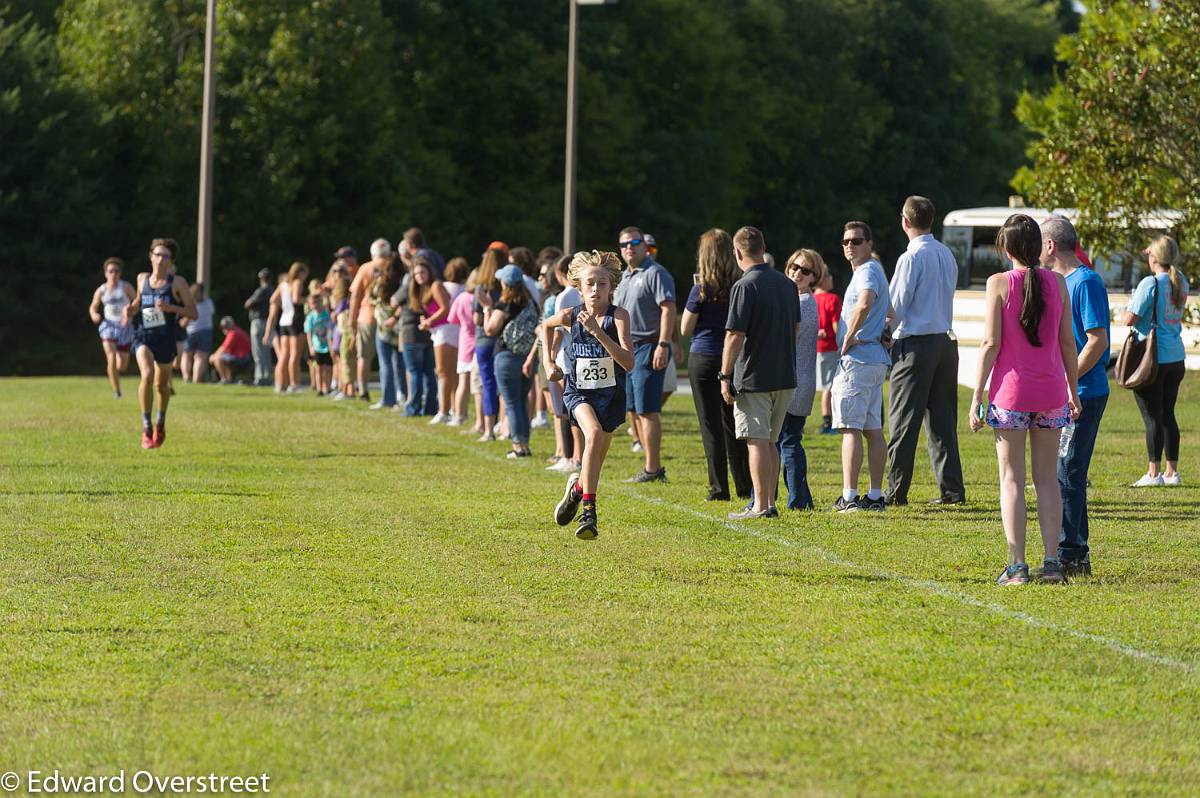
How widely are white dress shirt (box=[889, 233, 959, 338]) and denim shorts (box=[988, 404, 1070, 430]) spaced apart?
3426 millimetres

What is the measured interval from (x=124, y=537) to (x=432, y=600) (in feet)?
9.71

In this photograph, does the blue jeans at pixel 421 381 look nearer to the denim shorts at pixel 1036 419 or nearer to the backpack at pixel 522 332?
the backpack at pixel 522 332

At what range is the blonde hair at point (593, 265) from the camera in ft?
38.3

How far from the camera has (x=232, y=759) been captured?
585 centimetres

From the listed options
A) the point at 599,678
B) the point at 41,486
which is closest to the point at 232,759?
the point at 599,678

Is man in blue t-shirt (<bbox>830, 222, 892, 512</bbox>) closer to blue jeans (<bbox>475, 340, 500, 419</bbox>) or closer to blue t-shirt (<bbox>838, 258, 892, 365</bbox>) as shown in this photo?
blue t-shirt (<bbox>838, 258, 892, 365</bbox>)

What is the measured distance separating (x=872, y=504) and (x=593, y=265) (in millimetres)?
2585

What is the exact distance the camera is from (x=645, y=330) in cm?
1478

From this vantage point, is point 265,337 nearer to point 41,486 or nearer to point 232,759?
point 41,486

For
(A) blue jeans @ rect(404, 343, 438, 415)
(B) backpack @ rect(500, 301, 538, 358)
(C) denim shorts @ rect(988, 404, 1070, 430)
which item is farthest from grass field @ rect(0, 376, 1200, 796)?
(A) blue jeans @ rect(404, 343, 438, 415)

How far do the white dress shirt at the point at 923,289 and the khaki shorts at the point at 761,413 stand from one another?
1.09 meters

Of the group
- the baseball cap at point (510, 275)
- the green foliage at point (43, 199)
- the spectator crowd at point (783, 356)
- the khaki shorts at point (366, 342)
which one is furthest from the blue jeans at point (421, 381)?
the green foliage at point (43, 199)

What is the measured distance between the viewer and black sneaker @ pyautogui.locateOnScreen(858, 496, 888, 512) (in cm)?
1274
